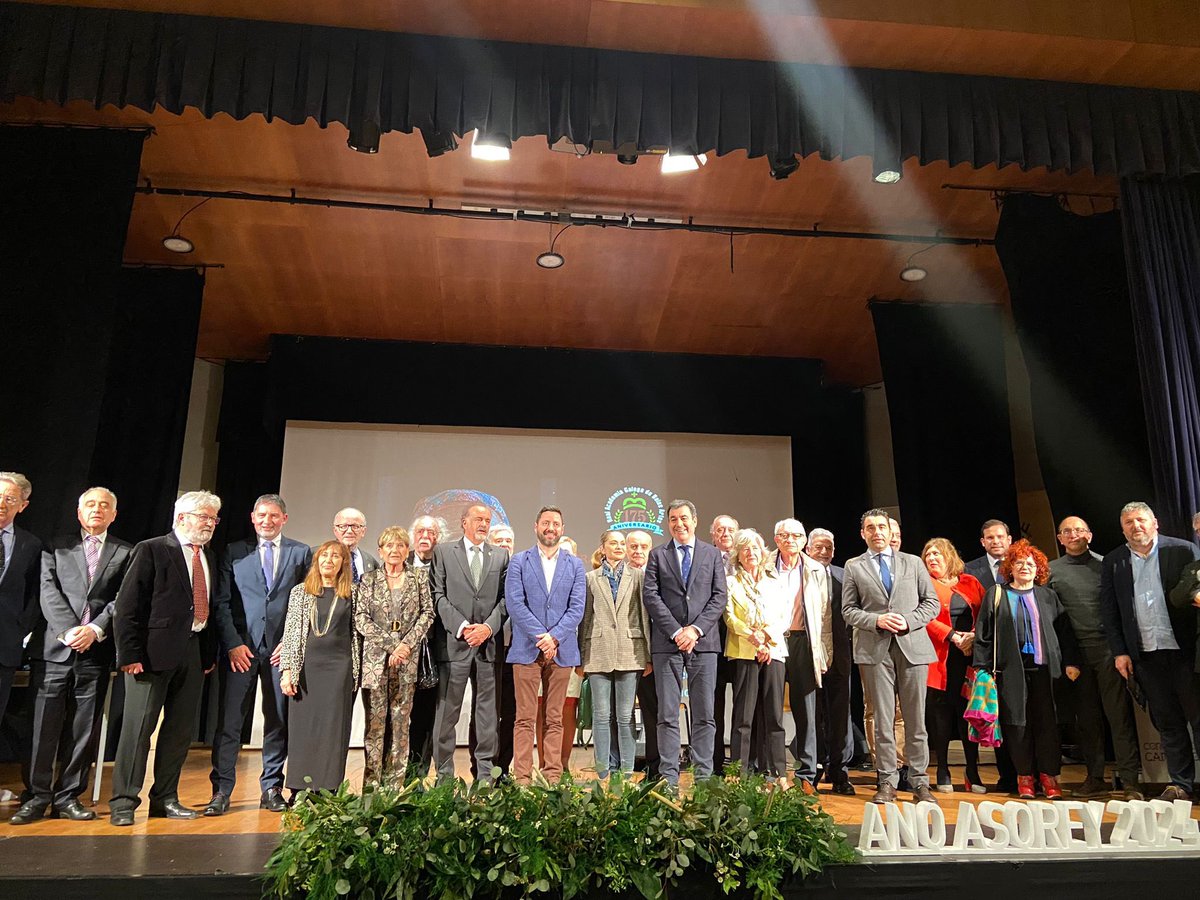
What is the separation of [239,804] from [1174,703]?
446 cm

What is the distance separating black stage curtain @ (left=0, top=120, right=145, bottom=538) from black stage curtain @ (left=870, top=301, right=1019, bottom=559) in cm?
599

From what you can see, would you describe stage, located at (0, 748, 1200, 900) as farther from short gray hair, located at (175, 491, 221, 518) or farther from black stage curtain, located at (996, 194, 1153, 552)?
black stage curtain, located at (996, 194, 1153, 552)

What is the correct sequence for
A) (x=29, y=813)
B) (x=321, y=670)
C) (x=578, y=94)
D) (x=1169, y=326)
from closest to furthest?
(x=29, y=813)
(x=321, y=670)
(x=578, y=94)
(x=1169, y=326)

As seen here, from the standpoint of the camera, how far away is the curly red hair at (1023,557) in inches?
178

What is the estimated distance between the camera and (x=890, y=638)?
4.14m

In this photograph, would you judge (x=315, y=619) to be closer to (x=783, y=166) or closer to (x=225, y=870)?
(x=225, y=870)

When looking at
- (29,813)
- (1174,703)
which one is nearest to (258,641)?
(29,813)

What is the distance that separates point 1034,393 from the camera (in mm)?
6004

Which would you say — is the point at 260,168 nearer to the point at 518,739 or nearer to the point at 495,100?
the point at 495,100

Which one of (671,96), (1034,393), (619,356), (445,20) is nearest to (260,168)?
(445,20)

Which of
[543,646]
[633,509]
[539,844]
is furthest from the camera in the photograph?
[633,509]

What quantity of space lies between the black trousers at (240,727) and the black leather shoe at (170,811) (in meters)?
0.20

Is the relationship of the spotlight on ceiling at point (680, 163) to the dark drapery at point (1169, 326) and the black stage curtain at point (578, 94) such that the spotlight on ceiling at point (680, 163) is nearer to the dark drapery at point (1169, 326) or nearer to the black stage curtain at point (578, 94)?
the black stage curtain at point (578, 94)

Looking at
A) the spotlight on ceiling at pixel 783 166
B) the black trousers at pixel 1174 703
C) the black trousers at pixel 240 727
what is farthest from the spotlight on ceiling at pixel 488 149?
the black trousers at pixel 1174 703
